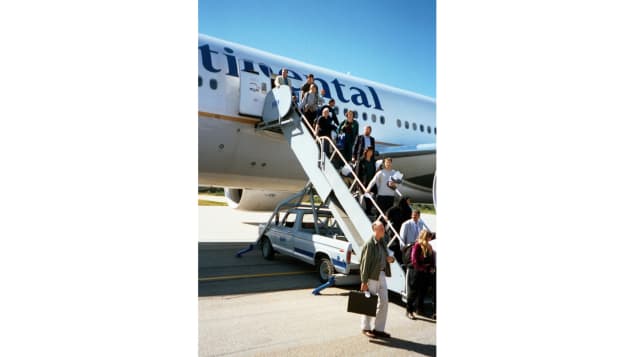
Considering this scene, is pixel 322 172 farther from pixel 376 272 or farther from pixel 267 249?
pixel 267 249

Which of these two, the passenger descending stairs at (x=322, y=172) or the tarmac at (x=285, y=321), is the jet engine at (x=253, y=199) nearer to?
the passenger descending stairs at (x=322, y=172)

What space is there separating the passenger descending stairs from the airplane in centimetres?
56

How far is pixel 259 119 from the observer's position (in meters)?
8.22

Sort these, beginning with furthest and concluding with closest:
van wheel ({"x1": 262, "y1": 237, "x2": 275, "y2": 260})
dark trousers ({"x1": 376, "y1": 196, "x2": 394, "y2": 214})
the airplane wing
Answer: the airplane wing, van wheel ({"x1": 262, "y1": 237, "x2": 275, "y2": 260}), dark trousers ({"x1": 376, "y1": 196, "x2": 394, "y2": 214})

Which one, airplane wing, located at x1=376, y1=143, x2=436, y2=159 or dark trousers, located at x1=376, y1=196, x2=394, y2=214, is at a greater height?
airplane wing, located at x1=376, y1=143, x2=436, y2=159

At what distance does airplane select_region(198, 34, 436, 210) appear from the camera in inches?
309

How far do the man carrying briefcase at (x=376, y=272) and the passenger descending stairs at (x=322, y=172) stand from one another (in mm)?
944

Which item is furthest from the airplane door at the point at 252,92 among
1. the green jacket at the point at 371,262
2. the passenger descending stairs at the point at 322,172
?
the green jacket at the point at 371,262

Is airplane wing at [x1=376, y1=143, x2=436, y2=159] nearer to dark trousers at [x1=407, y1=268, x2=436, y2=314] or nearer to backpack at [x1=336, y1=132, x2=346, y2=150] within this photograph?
backpack at [x1=336, y1=132, x2=346, y2=150]

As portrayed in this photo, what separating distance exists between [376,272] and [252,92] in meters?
5.24

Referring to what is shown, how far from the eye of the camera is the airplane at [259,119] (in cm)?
786

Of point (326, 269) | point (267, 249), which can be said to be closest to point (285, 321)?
point (326, 269)

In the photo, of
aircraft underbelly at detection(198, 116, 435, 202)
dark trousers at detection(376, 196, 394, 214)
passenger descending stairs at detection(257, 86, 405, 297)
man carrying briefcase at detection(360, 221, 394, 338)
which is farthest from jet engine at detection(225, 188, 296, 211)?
man carrying briefcase at detection(360, 221, 394, 338)
